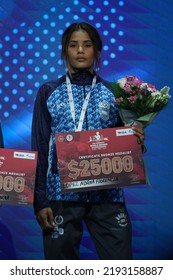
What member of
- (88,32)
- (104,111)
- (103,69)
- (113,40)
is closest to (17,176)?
(104,111)

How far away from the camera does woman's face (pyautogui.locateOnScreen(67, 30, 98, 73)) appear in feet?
11.4

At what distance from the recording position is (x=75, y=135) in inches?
129

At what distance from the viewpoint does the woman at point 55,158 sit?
10.9 ft

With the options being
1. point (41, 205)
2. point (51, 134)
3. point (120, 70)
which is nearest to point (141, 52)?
point (120, 70)

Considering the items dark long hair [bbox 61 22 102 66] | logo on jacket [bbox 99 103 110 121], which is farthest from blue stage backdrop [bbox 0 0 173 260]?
logo on jacket [bbox 99 103 110 121]

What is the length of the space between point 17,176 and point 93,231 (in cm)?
46

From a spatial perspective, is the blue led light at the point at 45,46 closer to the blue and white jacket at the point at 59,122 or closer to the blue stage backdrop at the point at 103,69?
the blue stage backdrop at the point at 103,69

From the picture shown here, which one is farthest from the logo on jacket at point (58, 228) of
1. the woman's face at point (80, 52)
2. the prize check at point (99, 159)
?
the woman's face at point (80, 52)

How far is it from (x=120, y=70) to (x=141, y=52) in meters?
A: 0.18

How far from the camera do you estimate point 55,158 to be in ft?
11.2

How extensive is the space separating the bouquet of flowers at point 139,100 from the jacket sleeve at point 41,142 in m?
0.38

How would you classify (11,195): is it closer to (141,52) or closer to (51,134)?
(51,134)

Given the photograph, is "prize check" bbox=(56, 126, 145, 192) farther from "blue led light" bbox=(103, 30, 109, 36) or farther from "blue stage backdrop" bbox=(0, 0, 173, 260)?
"blue led light" bbox=(103, 30, 109, 36)
